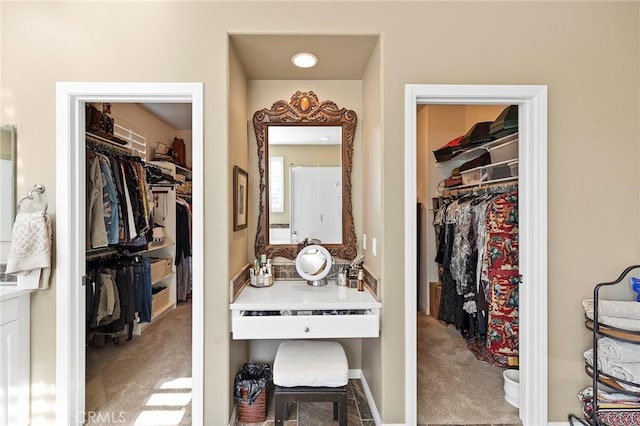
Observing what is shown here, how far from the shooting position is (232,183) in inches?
83.5

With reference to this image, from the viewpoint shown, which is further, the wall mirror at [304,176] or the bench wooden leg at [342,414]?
the wall mirror at [304,176]

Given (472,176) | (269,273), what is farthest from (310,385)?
(472,176)

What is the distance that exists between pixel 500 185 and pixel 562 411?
171cm

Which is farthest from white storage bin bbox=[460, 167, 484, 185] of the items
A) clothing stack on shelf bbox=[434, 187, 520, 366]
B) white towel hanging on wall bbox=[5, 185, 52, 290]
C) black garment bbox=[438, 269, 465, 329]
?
white towel hanging on wall bbox=[5, 185, 52, 290]

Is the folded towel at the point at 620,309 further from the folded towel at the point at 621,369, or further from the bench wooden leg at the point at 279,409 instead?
the bench wooden leg at the point at 279,409

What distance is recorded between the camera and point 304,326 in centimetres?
193

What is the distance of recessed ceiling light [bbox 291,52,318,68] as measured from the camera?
2248mm

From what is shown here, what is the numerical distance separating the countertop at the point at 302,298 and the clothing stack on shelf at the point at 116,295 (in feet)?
4.55

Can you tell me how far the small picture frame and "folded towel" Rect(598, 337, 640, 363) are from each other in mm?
2185

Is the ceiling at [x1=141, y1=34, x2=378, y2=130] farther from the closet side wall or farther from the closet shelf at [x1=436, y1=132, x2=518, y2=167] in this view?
the closet side wall

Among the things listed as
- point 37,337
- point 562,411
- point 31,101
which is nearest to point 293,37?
point 31,101

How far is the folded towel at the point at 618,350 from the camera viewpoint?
5.83 feet

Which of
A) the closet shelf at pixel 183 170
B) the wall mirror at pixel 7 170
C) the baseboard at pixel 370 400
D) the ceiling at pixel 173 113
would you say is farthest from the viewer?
the closet shelf at pixel 183 170

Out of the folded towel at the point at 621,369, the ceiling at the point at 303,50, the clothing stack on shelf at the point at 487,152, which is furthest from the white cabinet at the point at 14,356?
the clothing stack on shelf at the point at 487,152
